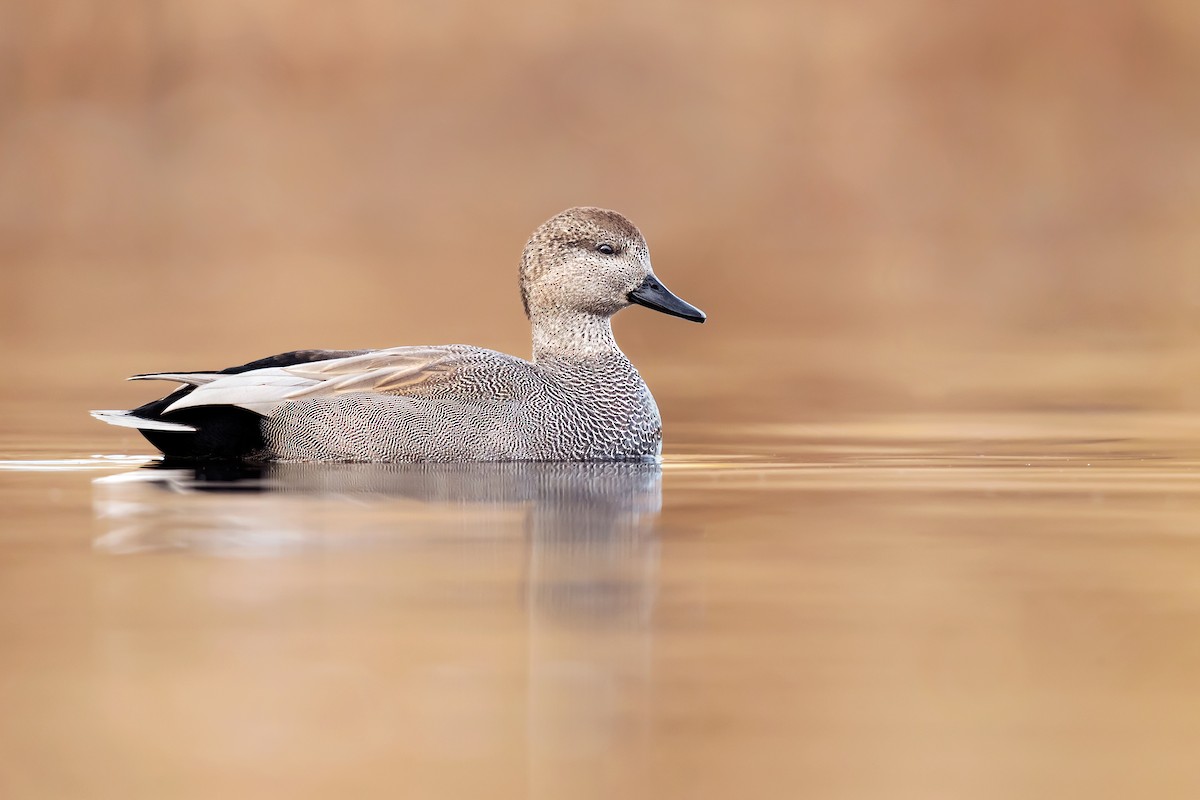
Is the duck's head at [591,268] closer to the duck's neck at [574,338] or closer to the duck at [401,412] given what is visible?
the duck's neck at [574,338]

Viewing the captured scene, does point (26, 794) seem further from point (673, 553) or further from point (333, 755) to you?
point (673, 553)

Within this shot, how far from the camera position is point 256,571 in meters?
5.87

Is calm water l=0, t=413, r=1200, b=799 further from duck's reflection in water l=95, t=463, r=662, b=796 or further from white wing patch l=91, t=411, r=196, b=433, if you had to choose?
white wing patch l=91, t=411, r=196, b=433

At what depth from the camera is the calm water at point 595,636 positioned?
385 centimetres

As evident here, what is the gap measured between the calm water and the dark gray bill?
4.91 feet

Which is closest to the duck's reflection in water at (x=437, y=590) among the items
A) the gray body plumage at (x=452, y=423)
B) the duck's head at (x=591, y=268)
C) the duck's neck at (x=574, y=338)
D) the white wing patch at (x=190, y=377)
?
the gray body plumage at (x=452, y=423)

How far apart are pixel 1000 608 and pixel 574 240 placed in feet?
14.8

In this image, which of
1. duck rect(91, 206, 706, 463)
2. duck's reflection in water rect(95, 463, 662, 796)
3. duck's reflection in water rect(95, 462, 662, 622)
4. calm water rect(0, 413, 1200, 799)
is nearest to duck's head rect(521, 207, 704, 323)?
duck rect(91, 206, 706, 463)

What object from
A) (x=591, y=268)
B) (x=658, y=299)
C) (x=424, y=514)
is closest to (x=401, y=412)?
(x=591, y=268)

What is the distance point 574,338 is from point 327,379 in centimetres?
129

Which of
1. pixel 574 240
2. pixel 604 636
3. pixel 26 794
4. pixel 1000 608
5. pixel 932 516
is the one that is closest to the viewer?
pixel 26 794

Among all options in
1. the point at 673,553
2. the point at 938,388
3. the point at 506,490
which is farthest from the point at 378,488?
the point at 938,388

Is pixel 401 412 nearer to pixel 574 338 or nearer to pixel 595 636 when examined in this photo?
pixel 574 338

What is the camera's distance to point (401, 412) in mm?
8711
